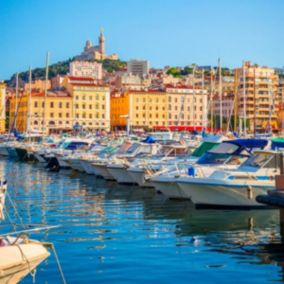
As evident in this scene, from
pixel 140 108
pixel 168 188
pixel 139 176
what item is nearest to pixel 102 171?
pixel 139 176

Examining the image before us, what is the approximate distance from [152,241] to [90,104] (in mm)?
118100

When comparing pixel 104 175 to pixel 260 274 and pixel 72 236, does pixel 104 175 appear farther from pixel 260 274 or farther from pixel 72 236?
pixel 260 274

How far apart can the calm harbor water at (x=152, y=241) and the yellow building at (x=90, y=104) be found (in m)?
106

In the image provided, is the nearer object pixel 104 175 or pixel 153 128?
pixel 104 175

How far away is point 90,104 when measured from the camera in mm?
134125

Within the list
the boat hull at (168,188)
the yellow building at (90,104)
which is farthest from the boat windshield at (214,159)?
the yellow building at (90,104)

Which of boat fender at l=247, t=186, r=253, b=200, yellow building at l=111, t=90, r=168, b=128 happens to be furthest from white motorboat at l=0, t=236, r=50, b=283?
yellow building at l=111, t=90, r=168, b=128

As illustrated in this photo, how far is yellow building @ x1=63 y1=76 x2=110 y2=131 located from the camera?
437ft

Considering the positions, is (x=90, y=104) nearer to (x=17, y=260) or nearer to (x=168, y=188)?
(x=168, y=188)

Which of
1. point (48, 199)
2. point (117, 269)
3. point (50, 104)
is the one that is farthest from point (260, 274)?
point (50, 104)

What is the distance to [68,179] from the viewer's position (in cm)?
3847

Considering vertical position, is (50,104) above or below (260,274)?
above

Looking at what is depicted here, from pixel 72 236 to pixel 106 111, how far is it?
390 feet

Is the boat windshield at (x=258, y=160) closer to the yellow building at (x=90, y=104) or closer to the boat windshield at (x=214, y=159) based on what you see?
the boat windshield at (x=214, y=159)
